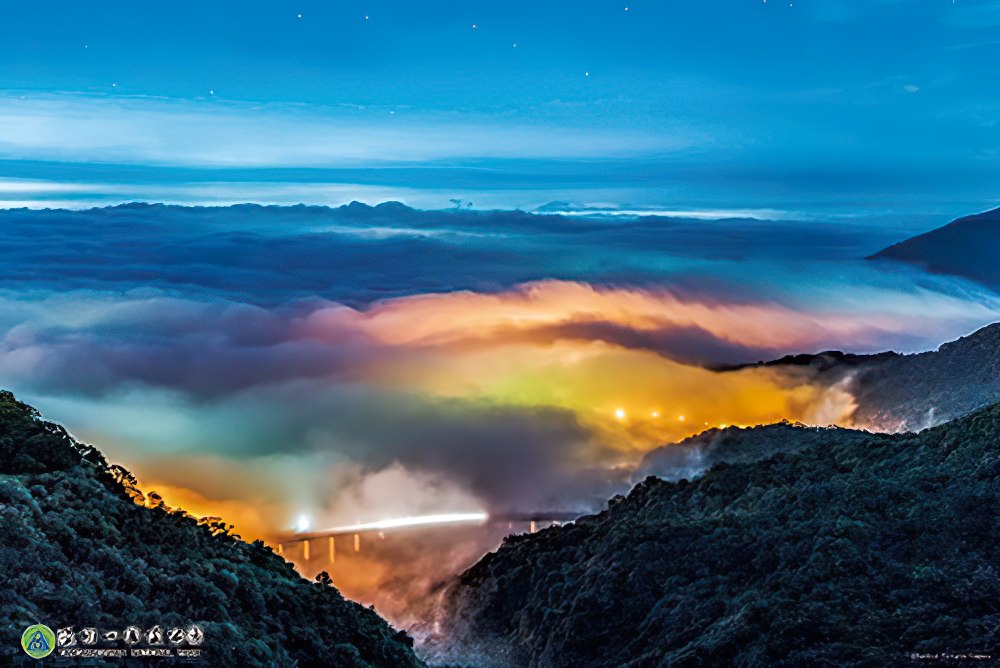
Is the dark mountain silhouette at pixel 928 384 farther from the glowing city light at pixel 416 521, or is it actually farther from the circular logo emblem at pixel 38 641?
the circular logo emblem at pixel 38 641

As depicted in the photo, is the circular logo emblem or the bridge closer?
the circular logo emblem

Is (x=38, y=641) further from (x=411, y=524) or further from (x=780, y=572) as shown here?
(x=411, y=524)

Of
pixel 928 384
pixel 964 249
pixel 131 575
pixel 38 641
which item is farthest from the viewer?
pixel 964 249

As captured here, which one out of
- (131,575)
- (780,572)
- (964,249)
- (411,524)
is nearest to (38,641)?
(131,575)

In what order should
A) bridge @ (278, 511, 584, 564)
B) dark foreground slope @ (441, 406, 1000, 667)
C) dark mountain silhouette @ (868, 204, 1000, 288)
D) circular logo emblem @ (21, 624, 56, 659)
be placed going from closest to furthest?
circular logo emblem @ (21, 624, 56, 659), dark foreground slope @ (441, 406, 1000, 667), bridge @ (278, 511, 584, 564), dark mountain silhouette @ (868, 204, 1000, 288)

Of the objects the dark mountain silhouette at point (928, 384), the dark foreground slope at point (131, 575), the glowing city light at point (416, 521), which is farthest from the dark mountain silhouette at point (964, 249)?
the dark foreground slope at point (131, 575)

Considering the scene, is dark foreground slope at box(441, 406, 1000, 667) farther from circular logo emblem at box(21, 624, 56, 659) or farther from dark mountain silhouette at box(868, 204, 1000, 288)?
dark mountain silhouette at box(868, 204, 1000, 288)

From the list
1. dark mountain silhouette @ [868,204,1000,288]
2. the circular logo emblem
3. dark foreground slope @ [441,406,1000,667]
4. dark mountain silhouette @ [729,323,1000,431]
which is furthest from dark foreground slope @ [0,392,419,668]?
dark mountain silhouette @ [868,204,1000,288]
